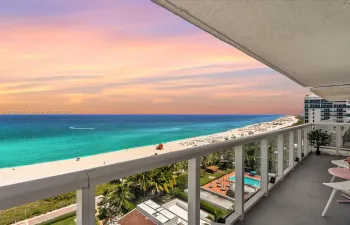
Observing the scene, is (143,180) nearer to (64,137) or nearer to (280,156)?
(280,156)

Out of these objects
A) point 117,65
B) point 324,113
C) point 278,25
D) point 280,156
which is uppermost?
point 117,65

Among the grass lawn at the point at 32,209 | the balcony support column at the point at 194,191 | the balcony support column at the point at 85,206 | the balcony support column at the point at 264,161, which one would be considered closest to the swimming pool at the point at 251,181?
the balcony support column at the point at 264,161

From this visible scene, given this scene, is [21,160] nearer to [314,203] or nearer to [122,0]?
[122,0]

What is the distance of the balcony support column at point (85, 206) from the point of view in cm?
98

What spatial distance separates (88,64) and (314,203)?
2383 centimetres

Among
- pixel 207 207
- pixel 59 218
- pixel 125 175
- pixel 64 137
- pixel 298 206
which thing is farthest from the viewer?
pixel 64 137

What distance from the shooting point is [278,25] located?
130cm

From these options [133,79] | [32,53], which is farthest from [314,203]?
[133,79]

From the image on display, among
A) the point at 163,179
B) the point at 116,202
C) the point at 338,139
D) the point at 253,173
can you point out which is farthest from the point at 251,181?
the point at 338,139

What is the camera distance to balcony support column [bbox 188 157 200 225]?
1.75 m

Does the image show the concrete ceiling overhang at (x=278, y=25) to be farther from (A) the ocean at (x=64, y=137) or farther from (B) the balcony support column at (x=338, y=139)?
(A) the ocean at (x=64, y=137)

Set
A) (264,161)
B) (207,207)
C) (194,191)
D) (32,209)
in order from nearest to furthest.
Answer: (32,209), (194,191), (207,207), (264,161)

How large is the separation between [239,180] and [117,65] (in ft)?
75.7

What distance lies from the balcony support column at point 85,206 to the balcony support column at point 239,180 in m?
1.92
